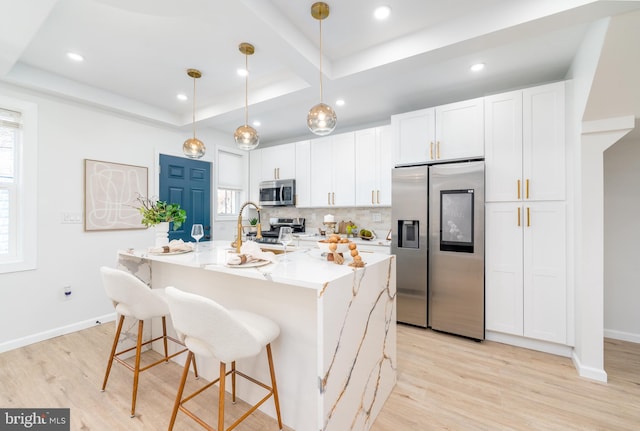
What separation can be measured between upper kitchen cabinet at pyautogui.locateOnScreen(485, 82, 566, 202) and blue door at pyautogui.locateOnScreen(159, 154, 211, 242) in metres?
3.82

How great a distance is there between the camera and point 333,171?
415 cm

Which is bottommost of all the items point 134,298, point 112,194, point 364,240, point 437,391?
point 437,391

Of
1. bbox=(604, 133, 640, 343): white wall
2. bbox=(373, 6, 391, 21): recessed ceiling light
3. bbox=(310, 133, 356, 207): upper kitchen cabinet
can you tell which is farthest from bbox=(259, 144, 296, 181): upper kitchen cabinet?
bbox=(604, 133, 640, 343): white wall

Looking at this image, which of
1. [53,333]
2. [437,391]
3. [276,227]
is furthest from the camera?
[276,227]

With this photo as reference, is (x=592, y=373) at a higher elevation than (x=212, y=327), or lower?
lower

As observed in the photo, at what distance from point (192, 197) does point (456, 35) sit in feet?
12.4

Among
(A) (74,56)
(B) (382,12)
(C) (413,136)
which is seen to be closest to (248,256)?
(B) (382,12)

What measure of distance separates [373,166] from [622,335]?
3128 mm

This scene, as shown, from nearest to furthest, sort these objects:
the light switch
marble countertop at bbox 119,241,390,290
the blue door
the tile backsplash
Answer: marble countertop at bbox 119,241,390,290
the light switch
the blue door
the tile backsplash

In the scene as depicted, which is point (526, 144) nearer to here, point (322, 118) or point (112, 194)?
point (322, 118)

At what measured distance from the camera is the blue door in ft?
13.0

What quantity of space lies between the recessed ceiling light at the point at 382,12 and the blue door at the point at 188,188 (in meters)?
3.25

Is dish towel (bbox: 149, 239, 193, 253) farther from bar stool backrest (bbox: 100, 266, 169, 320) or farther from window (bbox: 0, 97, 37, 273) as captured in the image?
window (bbox: 0, 97, 37, 273)

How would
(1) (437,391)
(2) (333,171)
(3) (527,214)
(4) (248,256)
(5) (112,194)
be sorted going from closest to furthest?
1. (4) (248,256)
2. (1) (437,391)
3. (3) (527,214)
4. (5) (112,194)
5. (2) (333,171)
